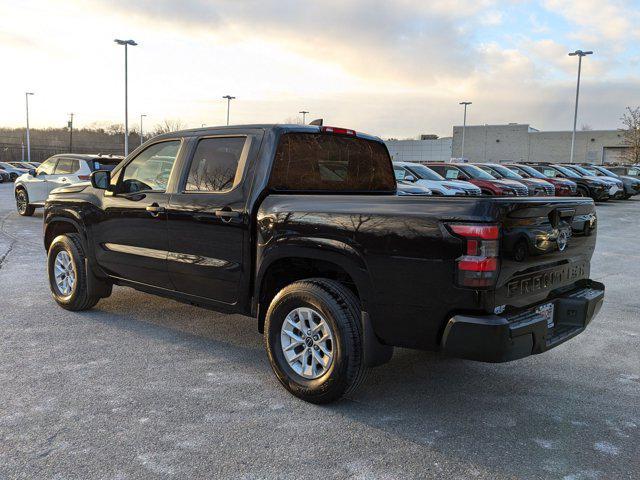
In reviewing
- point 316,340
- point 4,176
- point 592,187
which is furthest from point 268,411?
point 4,176

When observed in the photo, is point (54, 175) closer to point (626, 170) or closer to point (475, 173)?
point (475, 173)

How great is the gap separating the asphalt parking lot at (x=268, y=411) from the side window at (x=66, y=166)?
31.1 feet

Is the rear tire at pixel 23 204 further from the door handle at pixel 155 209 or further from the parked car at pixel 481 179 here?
the door handle at pixel 155 209

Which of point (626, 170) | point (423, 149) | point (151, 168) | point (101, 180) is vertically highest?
point (423, 149)

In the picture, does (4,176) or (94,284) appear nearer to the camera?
(94,284)

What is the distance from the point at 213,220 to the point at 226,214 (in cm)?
16

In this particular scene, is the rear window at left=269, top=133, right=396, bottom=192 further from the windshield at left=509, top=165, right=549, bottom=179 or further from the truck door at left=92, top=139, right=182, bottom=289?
the windshield at left=509, top=165, right=549, bottom=179

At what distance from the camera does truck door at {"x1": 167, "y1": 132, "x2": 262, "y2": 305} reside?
4309 millimetres

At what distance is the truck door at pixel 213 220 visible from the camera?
14.1 ft

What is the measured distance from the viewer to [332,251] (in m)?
3.71

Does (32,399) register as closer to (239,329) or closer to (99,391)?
(99,391)

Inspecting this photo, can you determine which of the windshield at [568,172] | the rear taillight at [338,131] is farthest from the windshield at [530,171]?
the rear taillight at [338,131]

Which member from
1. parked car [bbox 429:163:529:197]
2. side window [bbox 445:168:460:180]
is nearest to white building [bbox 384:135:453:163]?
parked car [bbox 429:163:529:197]

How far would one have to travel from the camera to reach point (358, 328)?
3.63 meters
